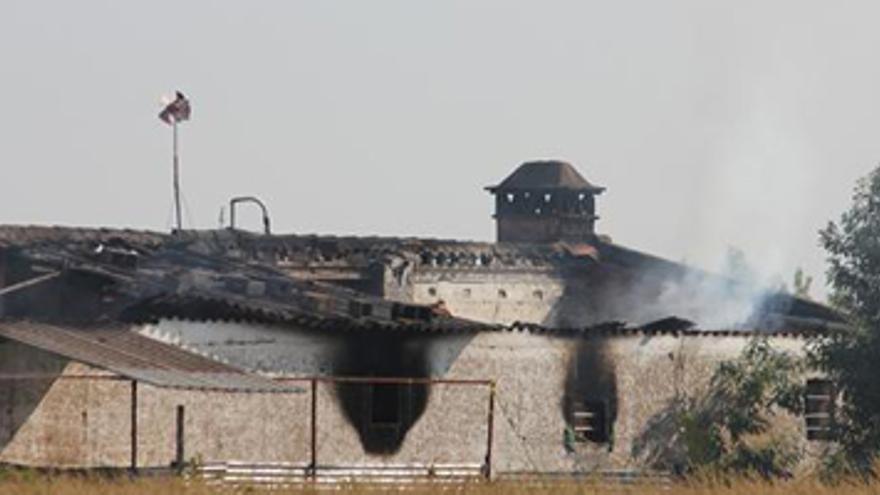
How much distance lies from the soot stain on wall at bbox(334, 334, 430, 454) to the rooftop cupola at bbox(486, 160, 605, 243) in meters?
19.3

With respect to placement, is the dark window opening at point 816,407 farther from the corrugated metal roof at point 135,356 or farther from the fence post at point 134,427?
the fence post at point 134,427

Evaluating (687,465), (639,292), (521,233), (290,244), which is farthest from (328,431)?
(521,233)

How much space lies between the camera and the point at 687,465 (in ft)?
147

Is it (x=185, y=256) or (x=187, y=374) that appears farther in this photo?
(x=185, y=256)

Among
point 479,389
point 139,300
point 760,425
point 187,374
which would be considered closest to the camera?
point 187,374

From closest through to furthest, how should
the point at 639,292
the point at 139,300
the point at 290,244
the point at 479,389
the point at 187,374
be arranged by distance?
Result: the point at 187,374 → the point at 139,300 → the point at 479,389 → the point at 290,244 → the point at 639,292

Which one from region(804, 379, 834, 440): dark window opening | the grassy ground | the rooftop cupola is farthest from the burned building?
the rooftop cupola

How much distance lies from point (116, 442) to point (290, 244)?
15582 millimetres

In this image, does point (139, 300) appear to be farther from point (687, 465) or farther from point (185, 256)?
point (687, 465)

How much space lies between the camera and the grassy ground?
2641 centimetres

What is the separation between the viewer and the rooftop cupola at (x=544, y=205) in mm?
60688

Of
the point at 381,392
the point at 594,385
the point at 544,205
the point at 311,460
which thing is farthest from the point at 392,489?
the point at 544,205

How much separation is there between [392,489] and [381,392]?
1296 centimetres

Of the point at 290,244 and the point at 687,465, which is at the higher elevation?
the point at 290,244
